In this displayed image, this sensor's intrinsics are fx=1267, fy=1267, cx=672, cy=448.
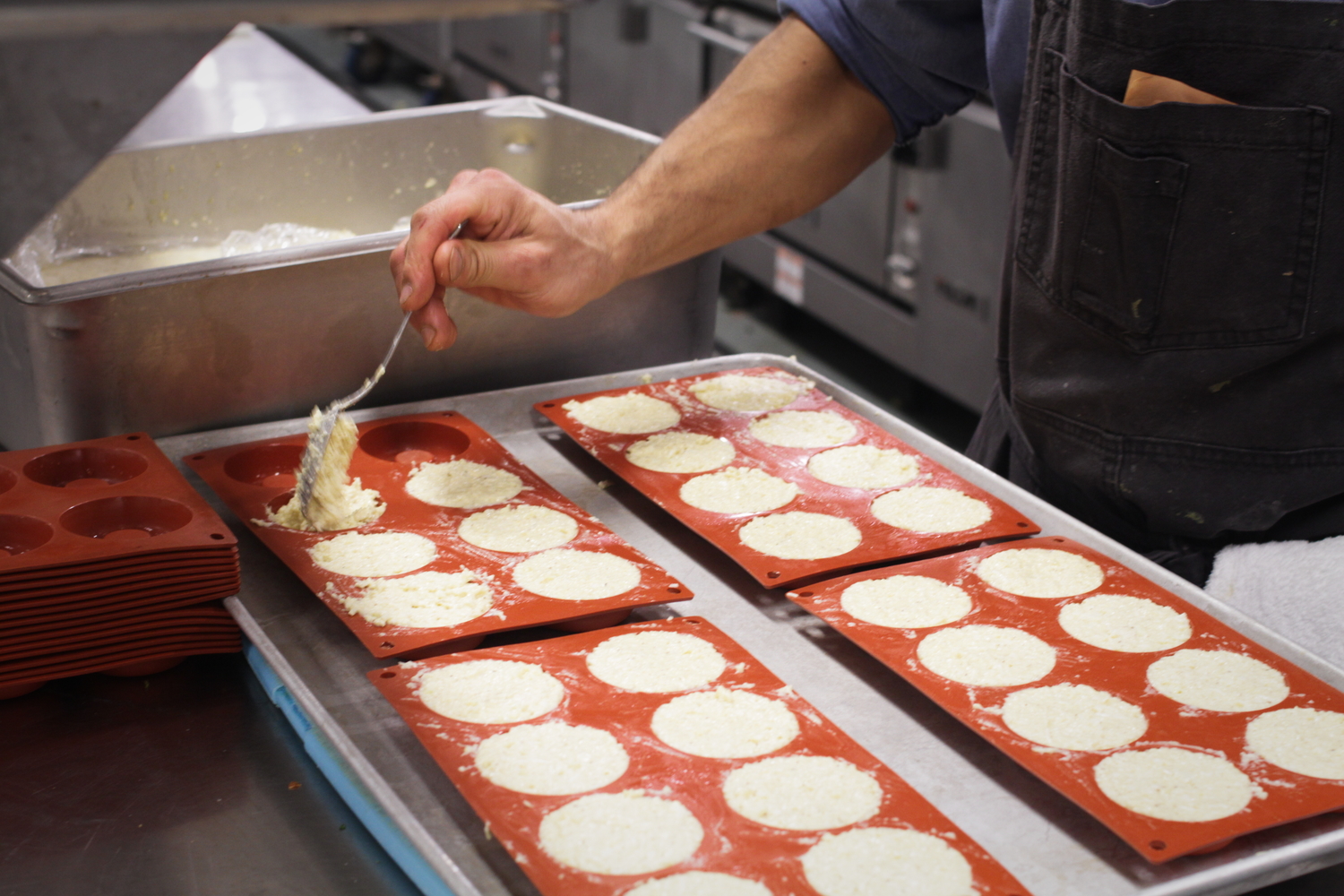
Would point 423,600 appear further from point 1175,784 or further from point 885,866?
point 1175,784

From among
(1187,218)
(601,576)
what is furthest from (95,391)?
(1187,218)

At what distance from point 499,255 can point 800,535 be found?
20.7 inches

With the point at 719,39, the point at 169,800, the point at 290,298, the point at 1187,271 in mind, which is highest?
the point at 719,39

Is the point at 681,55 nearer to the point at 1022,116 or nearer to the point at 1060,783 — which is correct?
the point at 1022,116

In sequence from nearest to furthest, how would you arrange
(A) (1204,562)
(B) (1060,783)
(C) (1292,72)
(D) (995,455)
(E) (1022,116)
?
(B) (1060,783) → (C) (1292,72) → (A) (1204,562) → (E) (1022,116) → (D) (995,455)

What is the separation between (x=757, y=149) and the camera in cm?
196

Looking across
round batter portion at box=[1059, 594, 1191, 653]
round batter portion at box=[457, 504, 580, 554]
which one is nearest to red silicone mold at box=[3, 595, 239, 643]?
round batter portion at box=[457, 504, 580, 554]

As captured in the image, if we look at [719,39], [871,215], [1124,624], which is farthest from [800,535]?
[719,39]

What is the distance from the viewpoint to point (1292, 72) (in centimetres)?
139

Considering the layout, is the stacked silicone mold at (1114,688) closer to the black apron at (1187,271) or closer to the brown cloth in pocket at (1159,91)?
the black apron at (1187,271)

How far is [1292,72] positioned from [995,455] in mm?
657

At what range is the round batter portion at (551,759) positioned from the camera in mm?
1073

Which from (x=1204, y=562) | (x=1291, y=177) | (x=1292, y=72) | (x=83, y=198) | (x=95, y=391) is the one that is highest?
(x=1292, y=72)

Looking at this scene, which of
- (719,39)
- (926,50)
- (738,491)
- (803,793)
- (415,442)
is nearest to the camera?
(803,793)
